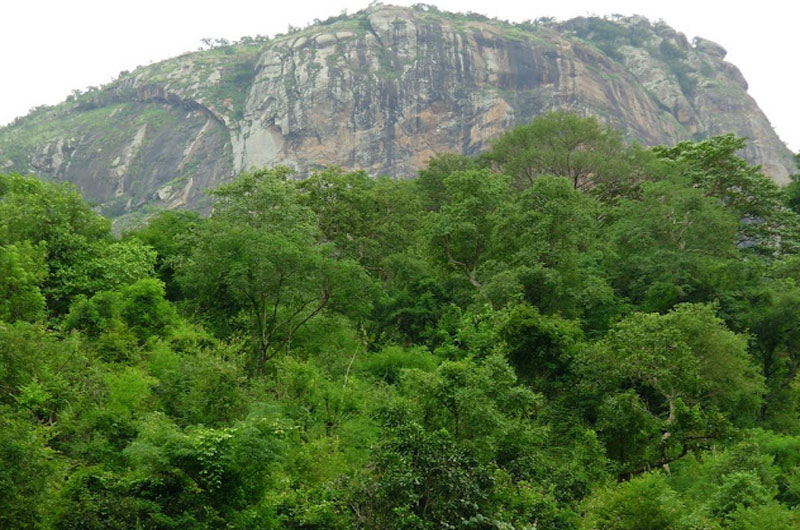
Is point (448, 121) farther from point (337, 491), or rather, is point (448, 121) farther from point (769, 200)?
point (337, 491)

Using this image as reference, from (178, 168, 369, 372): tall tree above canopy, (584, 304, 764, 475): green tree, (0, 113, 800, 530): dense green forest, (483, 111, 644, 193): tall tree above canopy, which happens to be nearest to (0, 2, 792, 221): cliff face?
(483, 111, 644, 193): tall tree above canopy

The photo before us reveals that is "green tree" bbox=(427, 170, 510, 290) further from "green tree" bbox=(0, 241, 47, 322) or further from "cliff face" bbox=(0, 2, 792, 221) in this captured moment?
"cliff face" bbox=(0, 2, 792, 221)

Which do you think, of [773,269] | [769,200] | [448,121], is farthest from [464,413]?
[448,121]

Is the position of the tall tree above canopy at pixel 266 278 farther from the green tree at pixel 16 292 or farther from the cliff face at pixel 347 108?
the cliff face at pixel 347 108

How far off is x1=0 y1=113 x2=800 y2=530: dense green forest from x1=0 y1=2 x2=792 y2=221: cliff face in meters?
58.2

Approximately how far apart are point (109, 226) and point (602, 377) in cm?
2011

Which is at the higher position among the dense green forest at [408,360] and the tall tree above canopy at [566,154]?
the tall tree above canopy at [566,154]

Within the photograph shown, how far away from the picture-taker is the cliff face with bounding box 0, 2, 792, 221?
93125mm

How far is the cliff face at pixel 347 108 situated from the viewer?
93.1 metres

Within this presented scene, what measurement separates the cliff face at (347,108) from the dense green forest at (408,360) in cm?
5824

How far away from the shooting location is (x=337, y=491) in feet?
41.1

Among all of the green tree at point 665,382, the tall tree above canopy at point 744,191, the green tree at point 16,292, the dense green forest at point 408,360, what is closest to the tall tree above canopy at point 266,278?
the dense green forest at point 408,360

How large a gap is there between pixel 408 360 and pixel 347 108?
247 feet

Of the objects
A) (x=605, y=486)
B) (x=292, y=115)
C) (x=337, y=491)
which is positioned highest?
(x=292, y=115)
